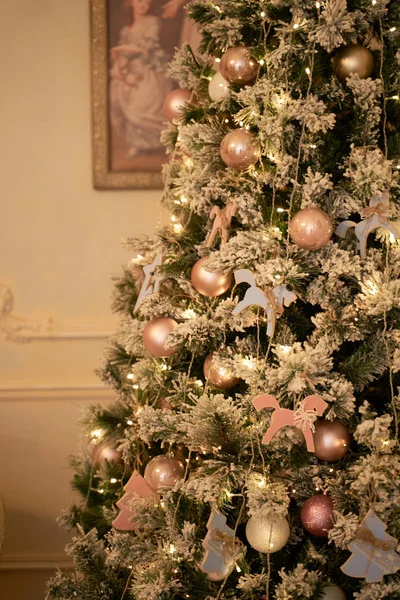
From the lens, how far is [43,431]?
2.12m

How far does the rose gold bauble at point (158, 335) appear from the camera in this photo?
121 centimetres

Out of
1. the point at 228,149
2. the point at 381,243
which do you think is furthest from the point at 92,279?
the point at 381,243

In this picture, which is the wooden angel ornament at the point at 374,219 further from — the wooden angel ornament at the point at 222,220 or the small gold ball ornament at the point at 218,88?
the small gold ball ornament at the point at 218,88

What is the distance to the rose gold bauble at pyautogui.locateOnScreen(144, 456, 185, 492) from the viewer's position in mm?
1230

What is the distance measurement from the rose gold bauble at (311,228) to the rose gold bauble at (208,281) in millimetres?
174

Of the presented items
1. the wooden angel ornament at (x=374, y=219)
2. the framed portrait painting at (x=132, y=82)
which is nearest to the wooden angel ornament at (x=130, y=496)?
the wooden angel ornament at (x=374, y=219)

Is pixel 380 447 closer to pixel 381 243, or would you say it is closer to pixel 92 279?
pixel 381 243

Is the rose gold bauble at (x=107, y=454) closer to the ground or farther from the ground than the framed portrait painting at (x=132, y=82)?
closer to the ground

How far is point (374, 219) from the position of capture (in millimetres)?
1087

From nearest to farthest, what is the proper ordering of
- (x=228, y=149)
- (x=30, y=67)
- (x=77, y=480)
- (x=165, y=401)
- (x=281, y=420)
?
(x=281, y=420) → (x=228, y=149) → (x=165, y=401) → (x=77, y=480) → (x=30, y=67)

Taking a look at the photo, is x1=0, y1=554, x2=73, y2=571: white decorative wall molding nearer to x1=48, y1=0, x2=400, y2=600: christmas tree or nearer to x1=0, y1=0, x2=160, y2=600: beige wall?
x1=0, y1=0, x2=160, y2=600: beige wall

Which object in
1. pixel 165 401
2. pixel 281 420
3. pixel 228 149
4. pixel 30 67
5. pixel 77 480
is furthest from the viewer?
pixel 30 67

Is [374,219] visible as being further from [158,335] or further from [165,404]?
[165,404]

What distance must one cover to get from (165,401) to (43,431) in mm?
974
